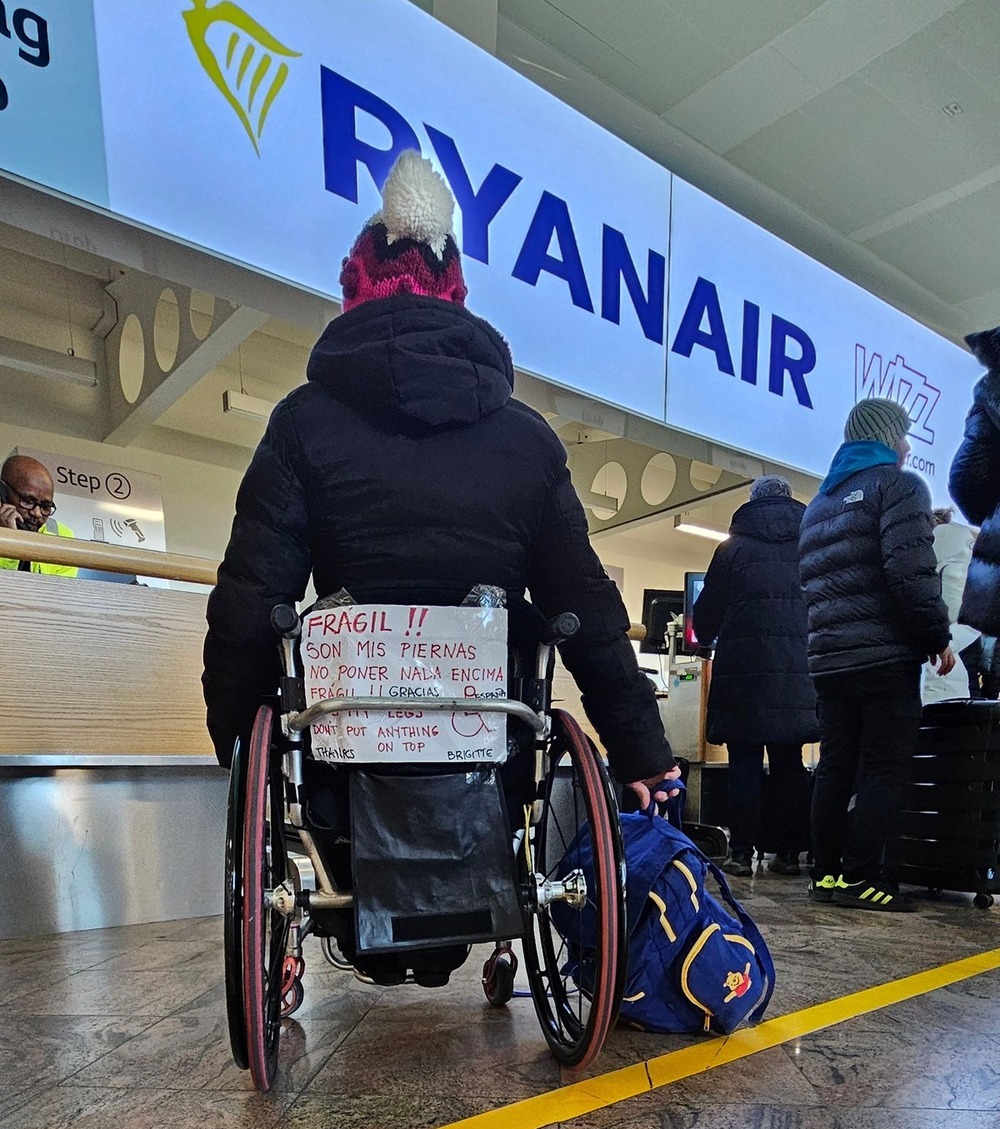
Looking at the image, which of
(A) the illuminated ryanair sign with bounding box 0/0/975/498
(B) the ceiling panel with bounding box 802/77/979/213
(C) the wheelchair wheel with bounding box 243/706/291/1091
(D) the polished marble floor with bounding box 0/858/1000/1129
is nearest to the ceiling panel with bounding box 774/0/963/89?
(B) the ceiling panel with bounding box 802/77/979/213

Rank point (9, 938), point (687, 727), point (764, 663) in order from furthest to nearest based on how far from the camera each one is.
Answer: point (687, 727), point (764, 663), point (9, 938)

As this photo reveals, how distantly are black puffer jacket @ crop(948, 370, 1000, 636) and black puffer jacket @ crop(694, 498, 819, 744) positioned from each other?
0.67 meters

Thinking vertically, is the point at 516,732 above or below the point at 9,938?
above

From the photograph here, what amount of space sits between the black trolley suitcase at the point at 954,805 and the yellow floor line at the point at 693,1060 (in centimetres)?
76

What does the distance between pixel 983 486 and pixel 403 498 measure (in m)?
1.75

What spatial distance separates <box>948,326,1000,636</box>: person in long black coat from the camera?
2.05 m

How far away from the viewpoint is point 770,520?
9.39 ft

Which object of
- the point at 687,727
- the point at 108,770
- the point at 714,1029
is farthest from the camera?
the point at 687,727

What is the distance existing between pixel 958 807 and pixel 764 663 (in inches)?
26.8

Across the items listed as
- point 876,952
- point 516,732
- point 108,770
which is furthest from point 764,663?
→ point 108,770

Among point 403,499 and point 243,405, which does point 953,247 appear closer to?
point 243,405

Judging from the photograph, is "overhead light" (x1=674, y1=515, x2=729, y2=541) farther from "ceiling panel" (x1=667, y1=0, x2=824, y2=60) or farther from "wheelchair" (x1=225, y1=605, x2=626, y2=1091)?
"wheelchair" (x1=225, y1=605, x2=626, y2=1091)

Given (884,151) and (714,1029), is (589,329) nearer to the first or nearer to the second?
(714,1029)

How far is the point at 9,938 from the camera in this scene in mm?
1941
